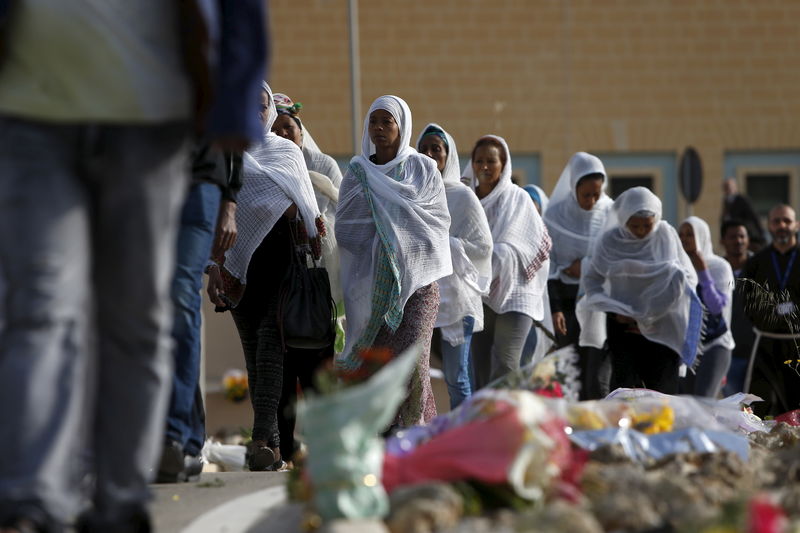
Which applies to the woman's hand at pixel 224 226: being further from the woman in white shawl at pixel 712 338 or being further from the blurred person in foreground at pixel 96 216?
the woman in white shawl at pixel 712 338

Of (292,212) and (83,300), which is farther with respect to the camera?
(292,212)

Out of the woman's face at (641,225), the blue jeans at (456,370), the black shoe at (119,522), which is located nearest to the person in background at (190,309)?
the black shoe at (119,522)

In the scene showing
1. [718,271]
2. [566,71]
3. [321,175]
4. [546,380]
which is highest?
[566,71]

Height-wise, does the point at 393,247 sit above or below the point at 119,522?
above

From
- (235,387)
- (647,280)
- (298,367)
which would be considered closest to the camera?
(298,367)

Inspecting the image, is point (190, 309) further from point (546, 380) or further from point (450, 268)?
point (450, 268)

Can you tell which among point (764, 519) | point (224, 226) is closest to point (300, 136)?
point (224, 226)

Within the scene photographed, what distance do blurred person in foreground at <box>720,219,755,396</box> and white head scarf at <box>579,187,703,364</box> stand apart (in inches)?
80.0

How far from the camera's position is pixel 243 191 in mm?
6992

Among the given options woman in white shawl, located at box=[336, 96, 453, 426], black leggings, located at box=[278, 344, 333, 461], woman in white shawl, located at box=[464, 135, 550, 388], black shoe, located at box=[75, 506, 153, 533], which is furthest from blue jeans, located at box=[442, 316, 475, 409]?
black shoe, located at box=[75, 506, 153, 533]

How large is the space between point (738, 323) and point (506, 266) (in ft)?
Answer: 11.4

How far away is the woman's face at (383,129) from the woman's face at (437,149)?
1343 mm

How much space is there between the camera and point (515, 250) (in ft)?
31.1

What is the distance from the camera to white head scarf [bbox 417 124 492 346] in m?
8.32
